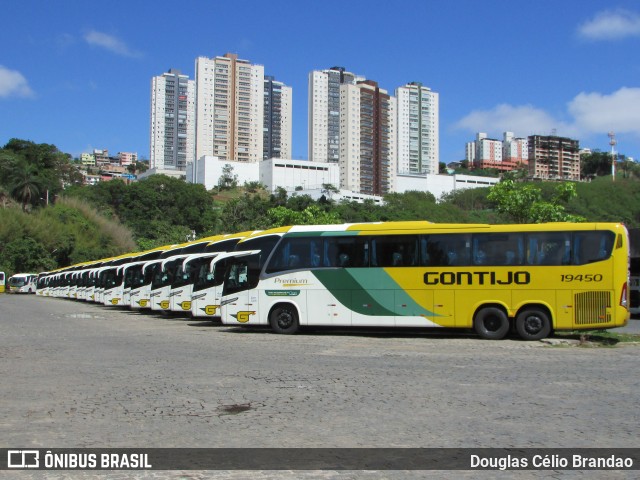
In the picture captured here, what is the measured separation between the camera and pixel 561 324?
Answer: 16.1m

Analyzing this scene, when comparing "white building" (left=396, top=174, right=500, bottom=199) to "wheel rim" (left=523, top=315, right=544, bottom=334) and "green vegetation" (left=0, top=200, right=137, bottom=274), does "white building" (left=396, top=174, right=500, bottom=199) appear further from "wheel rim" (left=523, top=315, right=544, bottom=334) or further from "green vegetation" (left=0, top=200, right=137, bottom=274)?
"wheel rim" (left=523, top=315, right=544, bottom=334)

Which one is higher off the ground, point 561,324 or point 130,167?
point 130,167

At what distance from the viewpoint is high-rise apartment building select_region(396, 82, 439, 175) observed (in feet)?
544

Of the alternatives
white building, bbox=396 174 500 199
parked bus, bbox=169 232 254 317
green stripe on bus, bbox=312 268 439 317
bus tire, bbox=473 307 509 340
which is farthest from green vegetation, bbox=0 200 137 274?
white building, bbox=396 174 500 199

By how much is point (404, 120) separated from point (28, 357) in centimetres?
16046

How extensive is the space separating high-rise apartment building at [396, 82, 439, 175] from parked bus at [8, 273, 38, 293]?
363 ft

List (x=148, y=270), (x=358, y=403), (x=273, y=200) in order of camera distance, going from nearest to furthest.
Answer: (x=358, y=403), (x=148, y=270), (x=273, y=200)

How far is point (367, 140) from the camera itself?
6107 inches

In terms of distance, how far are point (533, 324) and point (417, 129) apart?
518 ft

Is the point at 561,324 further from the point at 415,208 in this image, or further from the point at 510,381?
the point at 415,208

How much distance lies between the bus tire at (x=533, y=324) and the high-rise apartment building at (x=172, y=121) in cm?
15999

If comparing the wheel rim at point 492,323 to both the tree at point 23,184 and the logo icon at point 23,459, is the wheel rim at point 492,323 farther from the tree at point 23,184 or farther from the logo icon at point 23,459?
the tree at point 23,184

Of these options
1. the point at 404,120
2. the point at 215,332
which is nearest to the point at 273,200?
the point at 404,120

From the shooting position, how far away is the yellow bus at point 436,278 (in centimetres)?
1603
